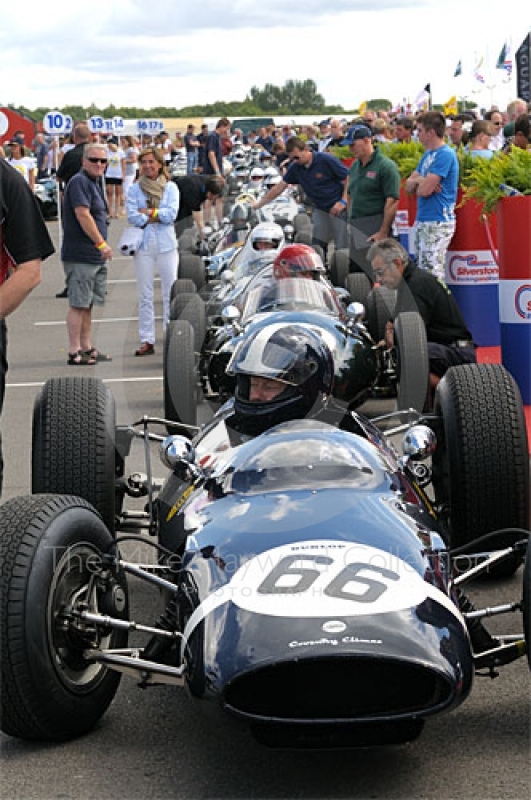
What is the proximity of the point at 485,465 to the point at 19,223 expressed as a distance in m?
2.32

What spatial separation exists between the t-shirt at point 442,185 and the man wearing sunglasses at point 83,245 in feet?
10.1

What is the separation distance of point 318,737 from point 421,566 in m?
0.70

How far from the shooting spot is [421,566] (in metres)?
4.43

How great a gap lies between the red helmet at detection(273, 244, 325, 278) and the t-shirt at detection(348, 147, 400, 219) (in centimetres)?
420

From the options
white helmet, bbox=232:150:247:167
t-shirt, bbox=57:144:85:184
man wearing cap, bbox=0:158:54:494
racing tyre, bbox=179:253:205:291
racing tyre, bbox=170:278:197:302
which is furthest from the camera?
white helmet, bbox=232:150:247:167

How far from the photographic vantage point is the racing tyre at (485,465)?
6.03 meters

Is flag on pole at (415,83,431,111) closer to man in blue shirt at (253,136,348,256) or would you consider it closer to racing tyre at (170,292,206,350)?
man in blue shirt at (253,136,348,256)

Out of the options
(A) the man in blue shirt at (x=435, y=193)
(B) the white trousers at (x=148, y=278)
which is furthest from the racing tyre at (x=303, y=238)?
(A) the man in blue shirt at (x=435, y=193)

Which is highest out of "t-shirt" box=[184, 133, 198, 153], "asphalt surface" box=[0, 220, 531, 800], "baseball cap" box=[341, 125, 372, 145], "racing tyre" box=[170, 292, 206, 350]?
"t-shirt" box=[184, 133, 198, 153]

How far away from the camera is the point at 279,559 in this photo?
14.3 feet

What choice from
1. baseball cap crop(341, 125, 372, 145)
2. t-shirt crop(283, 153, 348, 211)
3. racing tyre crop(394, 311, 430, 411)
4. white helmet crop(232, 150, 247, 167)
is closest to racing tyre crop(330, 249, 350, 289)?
baseball cap crop(341, 125, 372, 145)

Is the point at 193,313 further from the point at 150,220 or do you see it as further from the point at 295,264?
the point at 150,220

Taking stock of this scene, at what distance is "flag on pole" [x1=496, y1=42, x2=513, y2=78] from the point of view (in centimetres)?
4294

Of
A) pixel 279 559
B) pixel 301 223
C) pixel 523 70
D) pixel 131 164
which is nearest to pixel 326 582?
pixel 279 559
